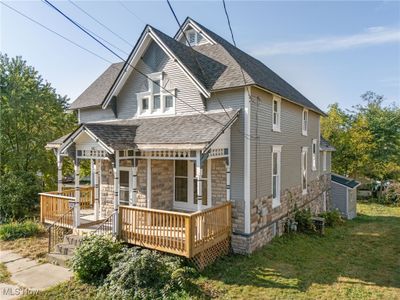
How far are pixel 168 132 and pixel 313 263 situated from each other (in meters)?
6.64

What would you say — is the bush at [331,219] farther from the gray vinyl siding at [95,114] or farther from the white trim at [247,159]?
the gray vinyl siding at [95,114]

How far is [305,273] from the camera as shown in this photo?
28.4ft

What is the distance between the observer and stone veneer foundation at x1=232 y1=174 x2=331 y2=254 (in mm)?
9828

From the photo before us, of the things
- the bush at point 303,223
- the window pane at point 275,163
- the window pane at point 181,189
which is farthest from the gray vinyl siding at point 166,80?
the bush at point 303,223

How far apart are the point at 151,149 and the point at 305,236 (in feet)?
26.5

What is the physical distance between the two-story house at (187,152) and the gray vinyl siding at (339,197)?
8.07 meters

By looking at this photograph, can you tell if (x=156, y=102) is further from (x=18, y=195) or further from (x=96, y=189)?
(x=18, y=195)

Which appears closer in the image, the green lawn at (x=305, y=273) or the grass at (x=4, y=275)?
the green lawn at (x=305, y=273)

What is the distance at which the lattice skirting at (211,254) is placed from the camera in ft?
28.0

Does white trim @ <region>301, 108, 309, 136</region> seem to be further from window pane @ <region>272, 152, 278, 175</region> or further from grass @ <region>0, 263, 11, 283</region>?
grass @ <region>0, 263, 11, 283</region>

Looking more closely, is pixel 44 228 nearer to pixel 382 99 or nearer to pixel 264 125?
pixel 264 125

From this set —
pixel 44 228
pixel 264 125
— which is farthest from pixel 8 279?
pixel 264 125

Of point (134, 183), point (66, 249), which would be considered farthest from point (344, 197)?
point (66, 249)

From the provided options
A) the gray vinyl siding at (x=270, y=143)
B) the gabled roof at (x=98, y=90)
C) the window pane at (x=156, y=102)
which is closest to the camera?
the gray vinyl siding at (x=270, y=143)
